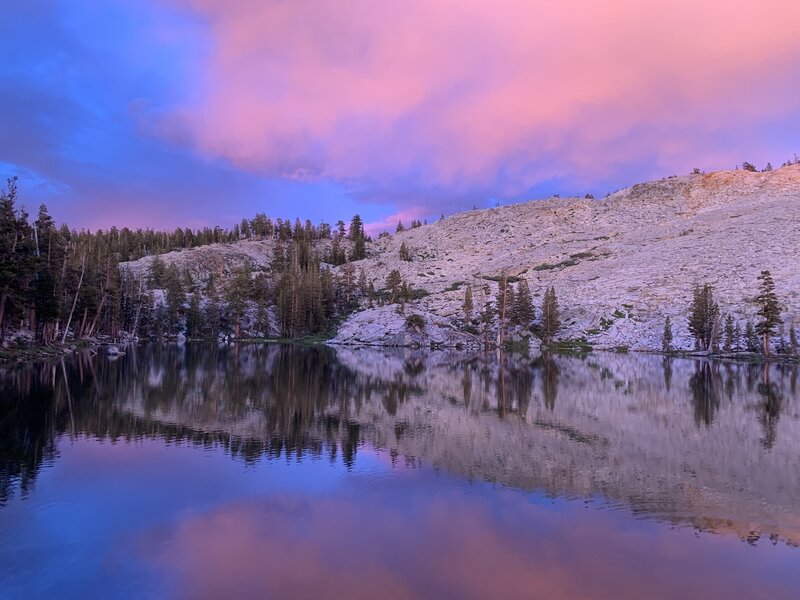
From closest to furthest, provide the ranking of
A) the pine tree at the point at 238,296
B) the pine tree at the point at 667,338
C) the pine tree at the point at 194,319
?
the pine tree at the point at 667,338
the pine tree at the point at 194,319
the pine tree at the point at 238,296

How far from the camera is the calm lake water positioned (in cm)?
1273

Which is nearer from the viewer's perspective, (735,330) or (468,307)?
(735,330)

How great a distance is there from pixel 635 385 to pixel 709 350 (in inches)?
2072

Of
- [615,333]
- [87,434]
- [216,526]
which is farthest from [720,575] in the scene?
[615,333]

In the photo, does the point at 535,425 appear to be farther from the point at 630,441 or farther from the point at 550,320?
the point at 550,320

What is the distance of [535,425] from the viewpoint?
3047 cm

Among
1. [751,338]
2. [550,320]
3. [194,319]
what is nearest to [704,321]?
[751,338]

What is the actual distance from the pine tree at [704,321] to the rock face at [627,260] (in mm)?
3319

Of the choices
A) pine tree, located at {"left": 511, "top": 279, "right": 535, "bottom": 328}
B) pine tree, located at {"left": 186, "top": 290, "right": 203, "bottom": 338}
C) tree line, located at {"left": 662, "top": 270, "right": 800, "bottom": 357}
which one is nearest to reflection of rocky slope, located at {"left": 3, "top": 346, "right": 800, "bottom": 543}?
tree line, located at {"left": 662, "top": 270, "right": 800, "bottom": 357}

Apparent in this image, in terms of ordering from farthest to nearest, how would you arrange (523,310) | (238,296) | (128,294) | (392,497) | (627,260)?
(238,296)
(627,260)
(128,294)
(523,310)
(392,497)

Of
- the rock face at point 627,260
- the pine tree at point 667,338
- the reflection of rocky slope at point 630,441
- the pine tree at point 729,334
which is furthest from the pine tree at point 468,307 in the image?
the reflection of rocky slope at point 630,441

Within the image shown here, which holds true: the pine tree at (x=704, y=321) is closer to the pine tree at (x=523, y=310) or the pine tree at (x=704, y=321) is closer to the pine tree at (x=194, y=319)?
the pine tree at (x=523, y=310)

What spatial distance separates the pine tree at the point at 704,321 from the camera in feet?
299

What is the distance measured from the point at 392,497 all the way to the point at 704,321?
90159 mm
